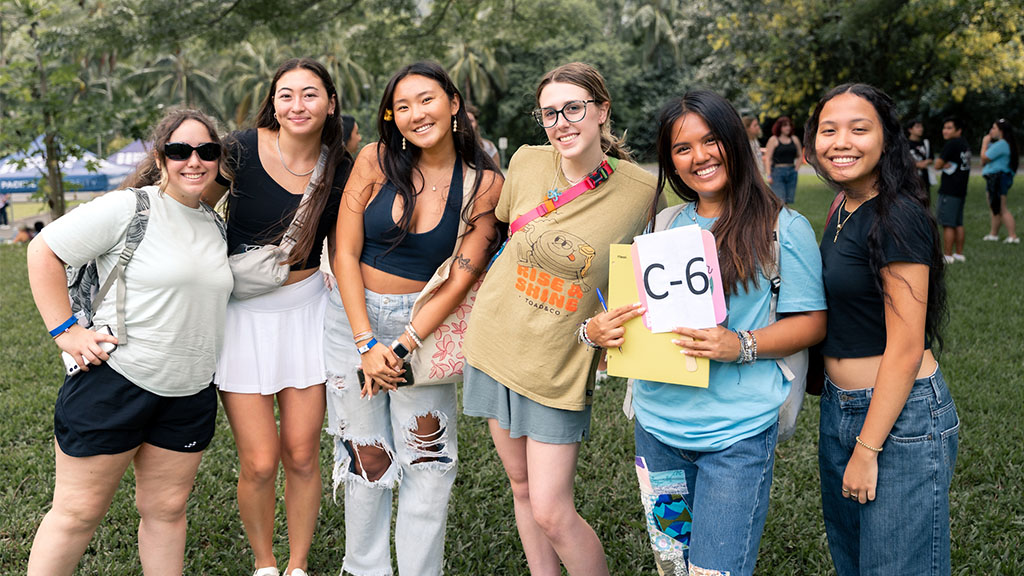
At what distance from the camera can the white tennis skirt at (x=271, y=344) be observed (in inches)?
122

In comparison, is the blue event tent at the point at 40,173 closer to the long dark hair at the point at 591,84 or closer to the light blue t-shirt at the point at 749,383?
the long dark hair at the point at 591,84

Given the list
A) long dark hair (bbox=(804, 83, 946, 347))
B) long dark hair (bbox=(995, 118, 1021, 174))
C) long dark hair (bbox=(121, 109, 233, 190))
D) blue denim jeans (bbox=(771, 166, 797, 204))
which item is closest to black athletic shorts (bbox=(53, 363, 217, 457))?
long dark hair (bbox=(121, 109, 233, 190))

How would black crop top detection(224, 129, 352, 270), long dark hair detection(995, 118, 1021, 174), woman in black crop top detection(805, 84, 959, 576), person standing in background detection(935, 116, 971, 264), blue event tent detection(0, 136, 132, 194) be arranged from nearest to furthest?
woman in black crop top detection(805, 84, 959, 576), black crop top detection(224, 129, 352, 270), person standing in background detection(935, 116, 971, 264), long dark hair detection(995, 118, 1021, 174), blue event tent detection(0, 136, 132, 194)

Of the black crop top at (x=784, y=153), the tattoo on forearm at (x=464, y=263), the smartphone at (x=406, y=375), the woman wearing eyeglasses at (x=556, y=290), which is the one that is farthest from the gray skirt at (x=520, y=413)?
the black crop top at (x=784, y=153)

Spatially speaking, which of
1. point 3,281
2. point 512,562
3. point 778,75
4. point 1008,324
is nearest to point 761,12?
point 778,75

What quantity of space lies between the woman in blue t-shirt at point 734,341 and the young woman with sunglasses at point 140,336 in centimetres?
159

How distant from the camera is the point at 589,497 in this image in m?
4.24

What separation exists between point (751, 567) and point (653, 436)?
18.1 inches

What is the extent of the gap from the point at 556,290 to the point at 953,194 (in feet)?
29.3

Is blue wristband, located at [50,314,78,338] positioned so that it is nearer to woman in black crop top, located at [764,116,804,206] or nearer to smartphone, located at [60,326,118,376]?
smartphone, located at [60,326,118,376]

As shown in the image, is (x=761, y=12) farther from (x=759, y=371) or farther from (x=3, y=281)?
(x=759, y=371)

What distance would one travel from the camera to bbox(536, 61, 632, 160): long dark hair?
103 inches

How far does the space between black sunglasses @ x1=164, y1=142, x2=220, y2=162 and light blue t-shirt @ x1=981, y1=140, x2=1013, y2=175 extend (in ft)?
→ 35.2

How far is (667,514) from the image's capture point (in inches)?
96.4
